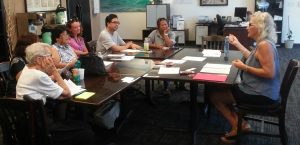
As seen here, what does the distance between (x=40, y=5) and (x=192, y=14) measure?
471cm

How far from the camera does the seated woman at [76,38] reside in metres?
4.07

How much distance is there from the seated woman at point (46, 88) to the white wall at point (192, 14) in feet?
23.1

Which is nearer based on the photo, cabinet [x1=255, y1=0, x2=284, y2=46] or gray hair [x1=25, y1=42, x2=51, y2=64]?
gray hair [x1=25, y1=42, x2=51, y2=64]

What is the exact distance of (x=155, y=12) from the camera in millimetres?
8836

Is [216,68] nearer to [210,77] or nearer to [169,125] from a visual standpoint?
[210,77]

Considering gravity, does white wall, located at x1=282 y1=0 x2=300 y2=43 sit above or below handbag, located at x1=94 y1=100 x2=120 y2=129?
above

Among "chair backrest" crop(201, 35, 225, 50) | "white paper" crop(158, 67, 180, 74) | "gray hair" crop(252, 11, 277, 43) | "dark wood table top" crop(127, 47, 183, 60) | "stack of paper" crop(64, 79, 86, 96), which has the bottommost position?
"stack of paper" crop(64, 79, 86, 96)

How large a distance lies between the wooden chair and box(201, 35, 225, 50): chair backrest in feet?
8.67

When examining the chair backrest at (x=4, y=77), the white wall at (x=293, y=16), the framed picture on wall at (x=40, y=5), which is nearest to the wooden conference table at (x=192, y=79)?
the chair backrest at (x=4, y=77)

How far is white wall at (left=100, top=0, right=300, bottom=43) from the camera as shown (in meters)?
8.30

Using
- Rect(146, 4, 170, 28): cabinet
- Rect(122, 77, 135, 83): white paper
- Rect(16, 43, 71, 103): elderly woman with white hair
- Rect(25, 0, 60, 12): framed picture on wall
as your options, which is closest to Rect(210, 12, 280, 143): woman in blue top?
Rect(122, 77, 135, 83): white paper

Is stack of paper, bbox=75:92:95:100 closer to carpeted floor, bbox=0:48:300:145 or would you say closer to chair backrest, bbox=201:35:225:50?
carpeted floor, bbox=0:48:300:145

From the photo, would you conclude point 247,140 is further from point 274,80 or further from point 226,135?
point 274,80

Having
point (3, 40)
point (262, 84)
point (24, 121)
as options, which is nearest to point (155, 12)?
point (3, 40)
